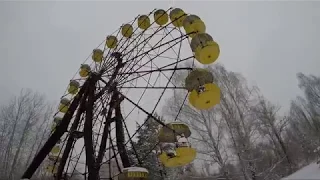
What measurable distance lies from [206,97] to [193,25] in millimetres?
1381

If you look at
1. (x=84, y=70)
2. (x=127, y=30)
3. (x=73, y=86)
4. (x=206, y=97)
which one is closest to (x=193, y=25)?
(x=206, y=97)

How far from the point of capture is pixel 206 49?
3.71 meters

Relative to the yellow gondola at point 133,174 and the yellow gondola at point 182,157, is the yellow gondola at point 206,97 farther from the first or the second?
the yellow gondola at point 133,174

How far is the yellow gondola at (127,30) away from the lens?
17.6 feet

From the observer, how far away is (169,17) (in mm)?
5094

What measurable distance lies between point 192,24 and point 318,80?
3018 centimetres

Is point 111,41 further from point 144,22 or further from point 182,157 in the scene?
point 182,157

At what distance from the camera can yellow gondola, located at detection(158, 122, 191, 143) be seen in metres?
4.20

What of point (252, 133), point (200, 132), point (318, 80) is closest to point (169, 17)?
point (200, 132)

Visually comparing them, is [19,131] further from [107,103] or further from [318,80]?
→ [318,80]

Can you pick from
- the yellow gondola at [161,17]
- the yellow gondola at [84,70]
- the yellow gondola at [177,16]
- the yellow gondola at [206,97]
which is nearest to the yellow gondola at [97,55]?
the yellow gondola at [84,70]

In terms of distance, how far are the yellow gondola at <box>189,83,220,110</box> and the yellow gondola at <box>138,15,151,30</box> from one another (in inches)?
86.6

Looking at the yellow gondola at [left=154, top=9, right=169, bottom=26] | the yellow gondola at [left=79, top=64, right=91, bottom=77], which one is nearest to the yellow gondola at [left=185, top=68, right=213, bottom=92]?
the yellow gondola at [left=154, top=9, right=169, bottom=26]

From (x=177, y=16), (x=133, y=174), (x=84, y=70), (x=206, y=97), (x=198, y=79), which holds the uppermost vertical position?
(x=177, y=16)
